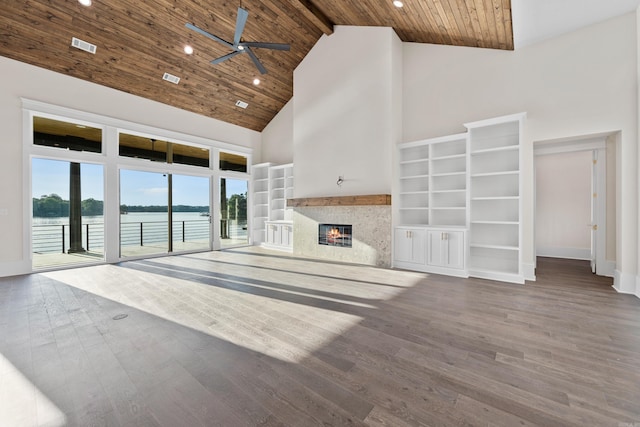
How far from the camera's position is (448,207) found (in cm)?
516

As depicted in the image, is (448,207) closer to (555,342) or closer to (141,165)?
(555,342)

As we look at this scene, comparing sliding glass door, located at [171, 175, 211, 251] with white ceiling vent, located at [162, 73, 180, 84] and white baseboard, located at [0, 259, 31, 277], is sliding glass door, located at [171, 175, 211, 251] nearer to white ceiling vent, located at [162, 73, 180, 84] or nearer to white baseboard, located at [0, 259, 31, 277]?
white ceiling vent, located at [162, 73, 180, 84]

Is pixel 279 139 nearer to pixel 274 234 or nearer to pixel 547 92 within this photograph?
pixel 274 234

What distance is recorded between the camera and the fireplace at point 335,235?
630 centimetres

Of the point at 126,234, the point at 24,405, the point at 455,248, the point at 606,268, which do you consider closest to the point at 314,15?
the point at 455,248

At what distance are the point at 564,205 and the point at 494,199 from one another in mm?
3523

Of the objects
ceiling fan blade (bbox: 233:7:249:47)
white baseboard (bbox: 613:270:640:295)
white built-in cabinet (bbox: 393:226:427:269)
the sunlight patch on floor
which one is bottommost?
the sunlight patch on floor

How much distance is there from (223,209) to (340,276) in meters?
4.84

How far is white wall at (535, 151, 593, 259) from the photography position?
257 inches

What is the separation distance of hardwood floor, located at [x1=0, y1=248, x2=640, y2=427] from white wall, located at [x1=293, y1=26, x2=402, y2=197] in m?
2.98

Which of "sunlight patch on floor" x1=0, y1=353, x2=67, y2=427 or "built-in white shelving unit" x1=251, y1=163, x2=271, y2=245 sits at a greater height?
"built-in white shelving unit" x1=251, y1=163, x2=271, y2=245

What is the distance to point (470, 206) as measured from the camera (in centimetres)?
496

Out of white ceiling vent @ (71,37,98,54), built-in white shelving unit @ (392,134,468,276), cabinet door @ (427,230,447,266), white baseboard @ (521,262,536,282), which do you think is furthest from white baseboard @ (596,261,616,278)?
white ceiling vent @ (71,37,98,54)

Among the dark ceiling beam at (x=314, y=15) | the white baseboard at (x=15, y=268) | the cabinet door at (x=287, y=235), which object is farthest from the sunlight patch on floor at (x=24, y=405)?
the dark ceiling beam at (x=314, y=15)
